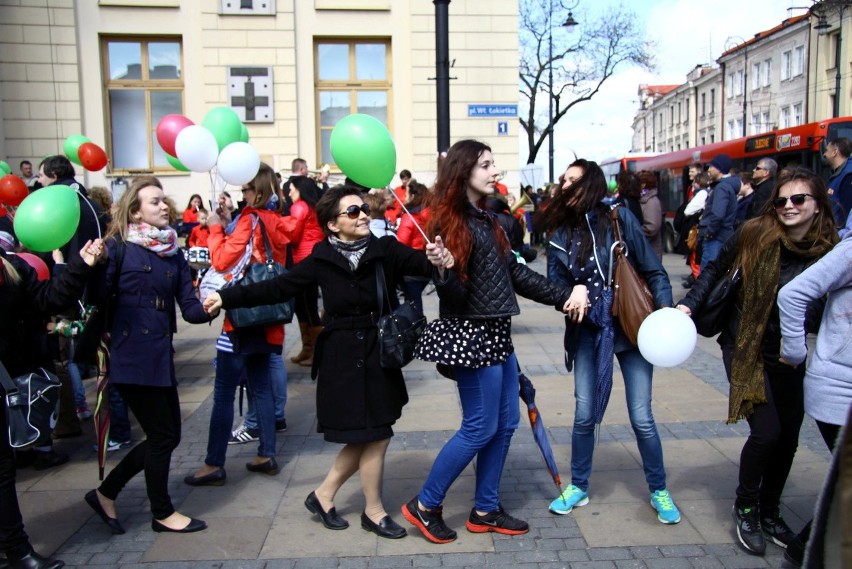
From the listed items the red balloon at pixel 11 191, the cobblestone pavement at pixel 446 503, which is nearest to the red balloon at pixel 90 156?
the red balloon at pixel 11 191

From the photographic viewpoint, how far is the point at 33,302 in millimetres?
3797

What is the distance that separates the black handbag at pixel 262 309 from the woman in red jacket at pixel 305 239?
1176 millimetres

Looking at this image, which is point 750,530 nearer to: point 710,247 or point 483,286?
point 483,286

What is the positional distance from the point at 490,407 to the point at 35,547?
2.35 meters

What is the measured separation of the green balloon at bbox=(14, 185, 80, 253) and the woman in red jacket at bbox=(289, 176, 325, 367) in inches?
92.6

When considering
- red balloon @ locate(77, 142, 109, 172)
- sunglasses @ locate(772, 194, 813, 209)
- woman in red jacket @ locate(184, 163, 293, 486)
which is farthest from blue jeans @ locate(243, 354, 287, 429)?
sunglasses @ locate(772, 194, 813, 209)

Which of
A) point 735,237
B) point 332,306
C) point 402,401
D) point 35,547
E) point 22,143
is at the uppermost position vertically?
point 22,143

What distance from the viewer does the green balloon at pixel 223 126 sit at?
574 cm

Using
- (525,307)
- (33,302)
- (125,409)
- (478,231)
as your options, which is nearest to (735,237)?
(478,231)

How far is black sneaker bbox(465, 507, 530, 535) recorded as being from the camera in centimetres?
397

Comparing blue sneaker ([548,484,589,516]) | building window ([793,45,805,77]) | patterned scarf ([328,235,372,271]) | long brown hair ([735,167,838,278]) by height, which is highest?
building window ([793,45,805,77])

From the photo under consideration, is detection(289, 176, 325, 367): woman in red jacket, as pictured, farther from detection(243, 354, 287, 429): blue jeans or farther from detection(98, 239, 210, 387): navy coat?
detection(98, 239, 210, 387): navy coat

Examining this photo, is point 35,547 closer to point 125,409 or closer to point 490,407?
point 125,409

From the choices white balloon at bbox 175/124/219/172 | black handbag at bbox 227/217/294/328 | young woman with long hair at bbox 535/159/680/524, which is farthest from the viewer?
white balloon at bbox 175/124/219/172
